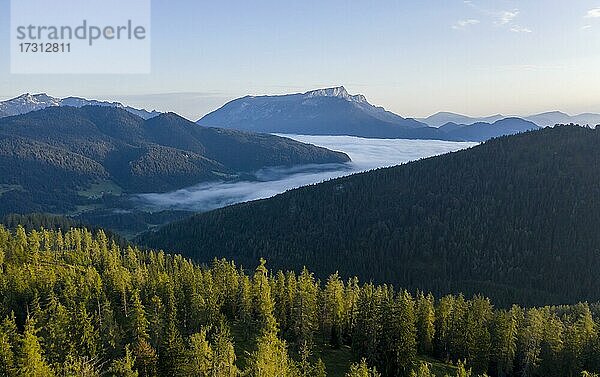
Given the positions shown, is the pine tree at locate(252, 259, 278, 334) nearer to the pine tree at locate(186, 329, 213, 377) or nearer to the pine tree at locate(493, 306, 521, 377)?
the pine tree at locate(186, 329, 213, 377)

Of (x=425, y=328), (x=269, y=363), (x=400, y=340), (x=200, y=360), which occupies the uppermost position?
(x=269, y=363)

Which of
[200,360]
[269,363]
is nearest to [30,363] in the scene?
[200,360]

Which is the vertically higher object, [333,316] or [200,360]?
[200,360]

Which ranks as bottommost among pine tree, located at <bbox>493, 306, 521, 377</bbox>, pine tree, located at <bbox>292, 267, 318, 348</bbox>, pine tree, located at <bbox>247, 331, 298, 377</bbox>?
pine tree, located at <bbox>493, 306, 521, 377</bbox>

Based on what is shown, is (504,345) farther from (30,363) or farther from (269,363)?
(30,363)

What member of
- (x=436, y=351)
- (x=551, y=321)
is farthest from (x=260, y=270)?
(x=551, y=321)

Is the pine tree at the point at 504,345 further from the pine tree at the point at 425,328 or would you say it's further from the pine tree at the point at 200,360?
the pine tree at the point at 200,360

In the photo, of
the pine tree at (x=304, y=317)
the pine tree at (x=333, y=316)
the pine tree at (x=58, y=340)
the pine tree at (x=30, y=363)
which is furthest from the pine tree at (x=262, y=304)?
the pine tree at (x=30, y=363)

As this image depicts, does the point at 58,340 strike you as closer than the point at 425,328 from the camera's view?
Yes

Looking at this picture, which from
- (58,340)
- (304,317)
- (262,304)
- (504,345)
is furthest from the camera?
(504,345)

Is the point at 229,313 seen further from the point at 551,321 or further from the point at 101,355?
the point at 551,321

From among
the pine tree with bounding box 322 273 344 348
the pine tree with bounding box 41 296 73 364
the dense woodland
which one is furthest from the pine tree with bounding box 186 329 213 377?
the pine tree with bounding box 322 273 344 348
